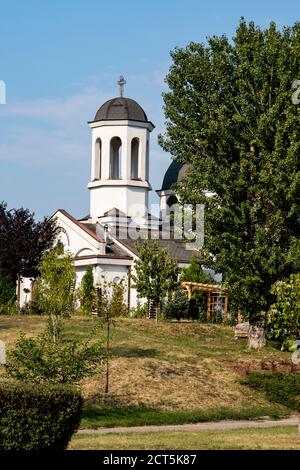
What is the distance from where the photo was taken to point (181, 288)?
1610 inches

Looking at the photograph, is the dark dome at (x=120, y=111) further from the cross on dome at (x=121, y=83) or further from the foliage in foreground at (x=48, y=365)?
the foliage in foreground at (x=48, y=365)

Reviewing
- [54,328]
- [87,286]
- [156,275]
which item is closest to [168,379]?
[54,328]

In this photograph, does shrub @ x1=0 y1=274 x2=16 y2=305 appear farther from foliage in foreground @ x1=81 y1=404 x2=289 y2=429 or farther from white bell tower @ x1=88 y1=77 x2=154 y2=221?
foliage in foreground @ x1=81 y1=404 x2=289 y2=429

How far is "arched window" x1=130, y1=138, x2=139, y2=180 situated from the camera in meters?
54.6

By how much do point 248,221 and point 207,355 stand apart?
488 cm

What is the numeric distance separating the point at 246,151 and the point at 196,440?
16.0 metres

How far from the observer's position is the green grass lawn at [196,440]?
16438 mm

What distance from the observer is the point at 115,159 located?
182 feet

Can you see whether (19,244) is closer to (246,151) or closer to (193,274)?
(193,274)

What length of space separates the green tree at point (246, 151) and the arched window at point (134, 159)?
21104 millimetres

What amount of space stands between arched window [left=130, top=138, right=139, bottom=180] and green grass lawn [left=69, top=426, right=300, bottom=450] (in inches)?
1396

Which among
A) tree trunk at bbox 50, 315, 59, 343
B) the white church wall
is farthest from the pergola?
tree trunk at bbox 50, 315, 59, 343
